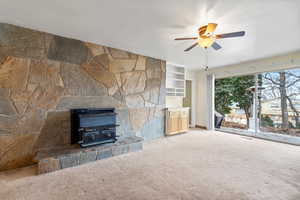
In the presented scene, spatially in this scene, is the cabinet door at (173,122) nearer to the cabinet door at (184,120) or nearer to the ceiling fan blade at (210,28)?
the cabinet door at (184,120)

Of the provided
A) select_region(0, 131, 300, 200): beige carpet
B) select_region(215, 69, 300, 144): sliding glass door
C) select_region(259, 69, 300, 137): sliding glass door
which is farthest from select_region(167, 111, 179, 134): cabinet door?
select_region(259, 69, 300, 137): sliding glass door

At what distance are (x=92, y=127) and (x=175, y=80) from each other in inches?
138

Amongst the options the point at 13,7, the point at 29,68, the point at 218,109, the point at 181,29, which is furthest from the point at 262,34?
the point at 218,109

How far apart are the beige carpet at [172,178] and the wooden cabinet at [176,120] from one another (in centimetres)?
150

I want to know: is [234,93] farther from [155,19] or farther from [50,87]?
[50,87]

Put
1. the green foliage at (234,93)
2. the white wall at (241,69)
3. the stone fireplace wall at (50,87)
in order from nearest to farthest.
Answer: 1. the stone fireplace wall at (50,87)
2. the white wall at (241,69)
3. the green foliage at (234,93)

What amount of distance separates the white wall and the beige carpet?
7.85 feet

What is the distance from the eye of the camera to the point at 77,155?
2740 mm

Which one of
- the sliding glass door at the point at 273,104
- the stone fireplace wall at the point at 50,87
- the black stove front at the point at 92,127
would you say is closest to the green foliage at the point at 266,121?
the sliding glass door at the point at 273,104

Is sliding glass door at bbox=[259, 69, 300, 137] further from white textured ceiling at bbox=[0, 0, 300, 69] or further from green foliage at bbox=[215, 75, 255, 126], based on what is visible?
white textured ceiling at bbox=[0, 0, 300, 69]

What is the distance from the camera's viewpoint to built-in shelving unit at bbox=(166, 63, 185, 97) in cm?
532

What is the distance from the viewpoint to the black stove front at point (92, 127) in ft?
9.73

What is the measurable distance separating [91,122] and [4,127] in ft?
4.50

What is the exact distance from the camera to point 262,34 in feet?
9.34
